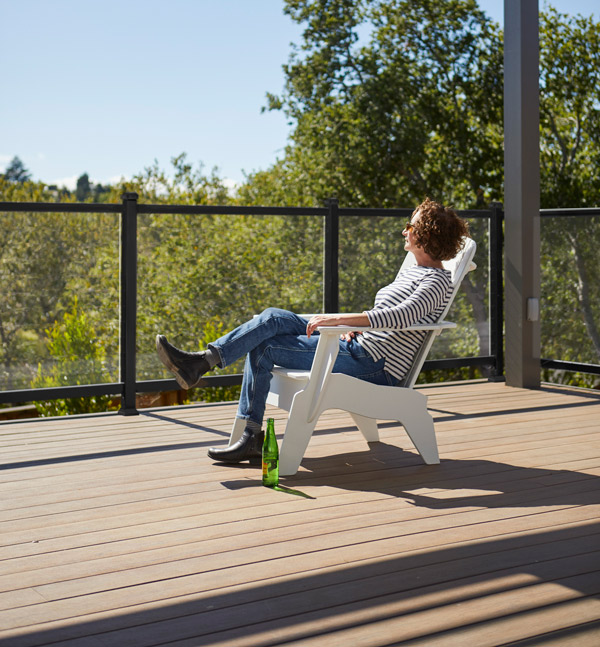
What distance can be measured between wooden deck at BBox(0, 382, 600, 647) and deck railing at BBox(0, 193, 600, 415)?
1.96 feet

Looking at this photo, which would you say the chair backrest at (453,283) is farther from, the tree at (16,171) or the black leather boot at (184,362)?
the tree at (16,171)

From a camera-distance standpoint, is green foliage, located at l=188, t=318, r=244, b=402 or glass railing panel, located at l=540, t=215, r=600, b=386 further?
glass railing panel, located at l=540, t=215, r=600, b=386

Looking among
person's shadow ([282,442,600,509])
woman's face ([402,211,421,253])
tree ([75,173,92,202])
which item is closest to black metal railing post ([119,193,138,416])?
person's shadow ([282,442,600,509])

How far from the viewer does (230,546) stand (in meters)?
2.56

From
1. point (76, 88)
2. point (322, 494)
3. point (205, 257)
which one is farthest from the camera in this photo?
point (76, 88)

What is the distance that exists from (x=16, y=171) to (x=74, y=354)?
158 ft

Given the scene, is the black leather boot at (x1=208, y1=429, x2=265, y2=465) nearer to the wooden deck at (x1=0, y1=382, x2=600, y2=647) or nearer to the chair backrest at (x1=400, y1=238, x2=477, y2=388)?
the wooden deck at (x1=0, y1=382, x2=600, y2=647)

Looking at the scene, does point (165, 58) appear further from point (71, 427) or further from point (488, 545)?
point (488, 545)

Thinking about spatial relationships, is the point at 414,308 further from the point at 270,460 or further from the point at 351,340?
the point at 270,460

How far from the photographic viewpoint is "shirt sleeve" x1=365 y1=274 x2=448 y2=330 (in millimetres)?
3396

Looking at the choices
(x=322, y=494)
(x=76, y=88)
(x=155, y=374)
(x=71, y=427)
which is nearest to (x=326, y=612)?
(x=322, y=494)

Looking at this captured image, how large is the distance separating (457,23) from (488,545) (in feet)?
36.5

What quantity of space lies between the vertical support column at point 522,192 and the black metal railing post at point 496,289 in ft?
1.15

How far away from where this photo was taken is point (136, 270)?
4.79m
